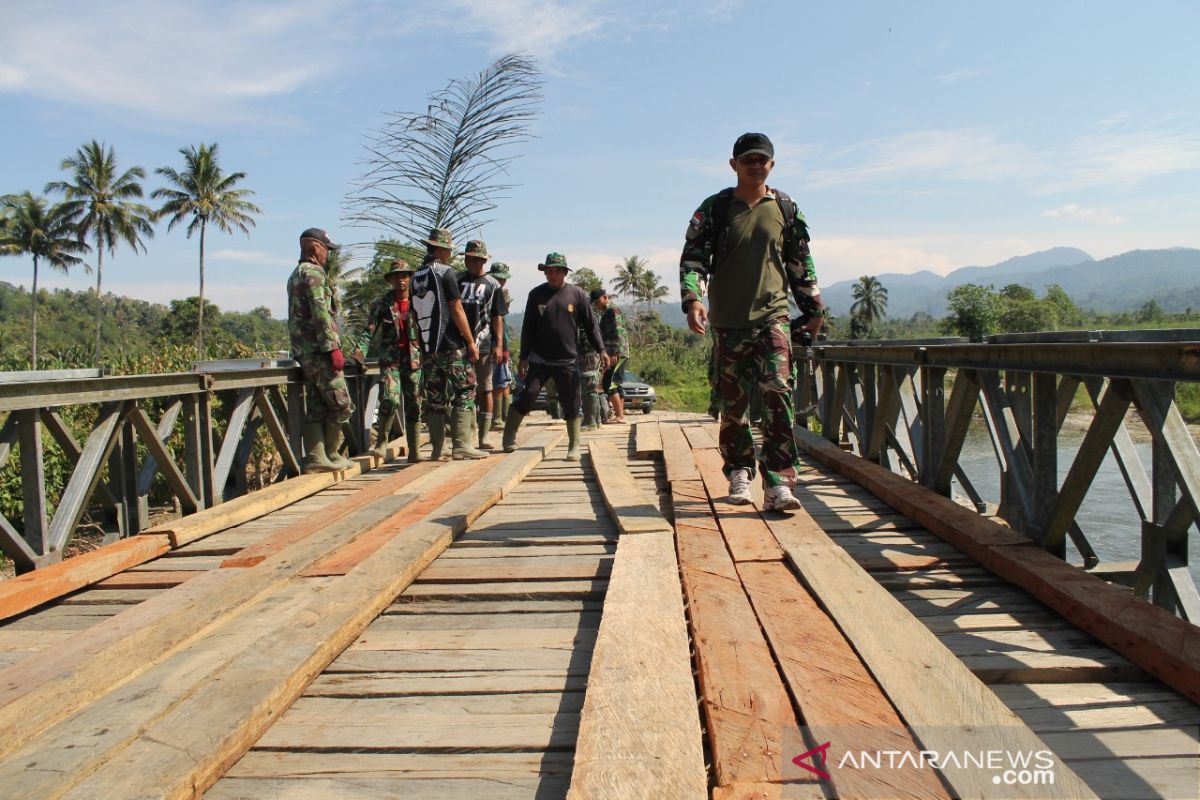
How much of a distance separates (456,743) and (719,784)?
67cm

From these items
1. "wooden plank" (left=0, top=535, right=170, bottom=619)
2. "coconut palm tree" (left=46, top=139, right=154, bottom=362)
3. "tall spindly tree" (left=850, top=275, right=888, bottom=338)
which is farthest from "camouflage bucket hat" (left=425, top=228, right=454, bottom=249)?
"tall spindly tree" (left=850, top=275, right=888, bottom=338)

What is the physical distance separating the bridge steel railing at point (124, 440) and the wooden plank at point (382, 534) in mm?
1349

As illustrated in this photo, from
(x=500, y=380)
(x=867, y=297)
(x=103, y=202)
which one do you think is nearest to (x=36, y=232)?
(x=103, y=202)

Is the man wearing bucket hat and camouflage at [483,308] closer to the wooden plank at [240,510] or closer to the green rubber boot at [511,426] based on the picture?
the green rubber boot at [511,426]

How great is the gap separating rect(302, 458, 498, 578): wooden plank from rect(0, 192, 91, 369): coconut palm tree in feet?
227

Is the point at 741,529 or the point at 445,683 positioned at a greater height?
the point at 741,529

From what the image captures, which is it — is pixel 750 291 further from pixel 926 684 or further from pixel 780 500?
pixel 926 684

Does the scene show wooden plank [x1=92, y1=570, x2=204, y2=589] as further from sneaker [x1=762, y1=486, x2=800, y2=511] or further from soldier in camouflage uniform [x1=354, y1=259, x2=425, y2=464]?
soldier in camouflage uniform [x1=354, y1=259, x2=425, y2=464]

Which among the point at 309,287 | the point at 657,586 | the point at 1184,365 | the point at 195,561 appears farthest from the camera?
the point at 309,287

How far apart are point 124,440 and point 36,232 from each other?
71172mm

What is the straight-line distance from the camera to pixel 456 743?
199 centimetres

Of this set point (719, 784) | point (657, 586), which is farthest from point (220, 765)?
point (657, 586)

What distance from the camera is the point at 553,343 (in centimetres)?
710

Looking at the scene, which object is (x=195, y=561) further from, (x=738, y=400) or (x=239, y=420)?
(x=738, y=400)
